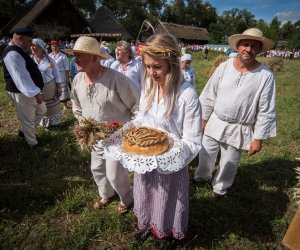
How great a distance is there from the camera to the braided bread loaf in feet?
7.08

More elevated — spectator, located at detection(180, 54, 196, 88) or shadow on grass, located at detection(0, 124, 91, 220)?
spectator, located at detection(180, 54, 196, 88)

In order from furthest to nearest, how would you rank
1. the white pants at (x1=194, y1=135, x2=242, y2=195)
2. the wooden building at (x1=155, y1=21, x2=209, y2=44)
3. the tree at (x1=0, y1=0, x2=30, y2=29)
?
the wooden building at (x1=155, y1=21, x2=209, y2=44)
the tree at (x1=0, y1=0, x2=30, y2=29)
the white pants at (x1=194, y1=135, x2=242, y2=195)

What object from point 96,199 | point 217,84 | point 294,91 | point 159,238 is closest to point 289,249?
point 159,238

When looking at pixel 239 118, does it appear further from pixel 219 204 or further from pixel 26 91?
pixel 26 91

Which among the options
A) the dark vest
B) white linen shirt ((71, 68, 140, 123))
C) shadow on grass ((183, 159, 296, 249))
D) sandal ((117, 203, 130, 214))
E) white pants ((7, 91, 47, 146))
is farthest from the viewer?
white pants ((7, 91, 47, 146))

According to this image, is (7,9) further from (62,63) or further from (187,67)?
(187,67)

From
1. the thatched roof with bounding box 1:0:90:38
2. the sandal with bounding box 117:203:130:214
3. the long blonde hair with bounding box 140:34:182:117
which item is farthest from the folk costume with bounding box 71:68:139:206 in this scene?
the thatched roof with bounding box 1:0:90:38

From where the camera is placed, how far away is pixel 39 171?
15.4 ft

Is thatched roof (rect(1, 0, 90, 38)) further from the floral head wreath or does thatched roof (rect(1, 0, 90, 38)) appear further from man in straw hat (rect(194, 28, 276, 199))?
the floral head wreath

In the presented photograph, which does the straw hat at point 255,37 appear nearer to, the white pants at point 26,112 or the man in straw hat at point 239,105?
the man in straw hat at point 239,105

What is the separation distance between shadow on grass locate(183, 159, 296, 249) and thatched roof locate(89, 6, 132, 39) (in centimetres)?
3967

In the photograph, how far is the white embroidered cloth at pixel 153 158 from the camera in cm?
210

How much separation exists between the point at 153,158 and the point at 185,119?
Answer: 1.64 ft

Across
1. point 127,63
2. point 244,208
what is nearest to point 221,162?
point 244,208
